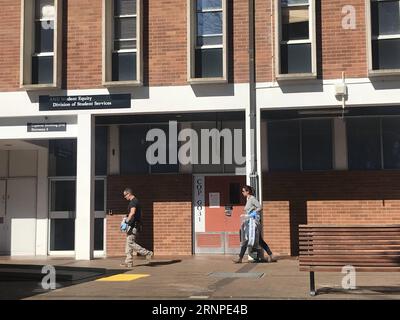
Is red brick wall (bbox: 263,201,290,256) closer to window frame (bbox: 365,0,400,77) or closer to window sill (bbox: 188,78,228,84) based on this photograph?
window sill (bbox: 188,78,228,84)

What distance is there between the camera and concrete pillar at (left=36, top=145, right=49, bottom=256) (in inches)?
692

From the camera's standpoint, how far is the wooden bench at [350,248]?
8.28 m

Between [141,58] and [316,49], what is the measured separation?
4.44 metres

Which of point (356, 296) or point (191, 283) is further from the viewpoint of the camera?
point (191, 283)

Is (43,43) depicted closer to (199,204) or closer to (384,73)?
(199,204)

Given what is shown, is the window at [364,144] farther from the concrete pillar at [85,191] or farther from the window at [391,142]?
the concrete pillar at [85,191]

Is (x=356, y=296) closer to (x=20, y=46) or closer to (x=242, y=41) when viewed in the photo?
(x=242, y=41)

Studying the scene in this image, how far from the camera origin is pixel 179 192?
1708cm

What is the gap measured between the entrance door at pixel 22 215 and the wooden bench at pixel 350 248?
36.8 ft

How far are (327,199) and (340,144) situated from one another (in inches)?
62.0

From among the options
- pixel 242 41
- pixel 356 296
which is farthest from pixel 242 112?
pixel 356 296

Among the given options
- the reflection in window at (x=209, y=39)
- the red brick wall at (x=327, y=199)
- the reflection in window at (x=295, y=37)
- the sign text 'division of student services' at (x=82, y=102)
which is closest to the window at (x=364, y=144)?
the red brick wall at (x=327, y=199)

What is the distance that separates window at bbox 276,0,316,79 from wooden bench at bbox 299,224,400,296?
6.83 meters

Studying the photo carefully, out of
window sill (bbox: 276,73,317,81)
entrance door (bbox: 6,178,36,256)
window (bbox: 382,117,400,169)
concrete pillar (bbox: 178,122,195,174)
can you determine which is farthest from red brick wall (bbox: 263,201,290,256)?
entrance door (bbox: 6,178,36,256)
